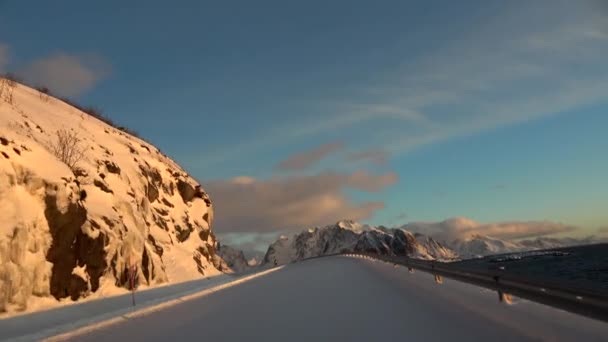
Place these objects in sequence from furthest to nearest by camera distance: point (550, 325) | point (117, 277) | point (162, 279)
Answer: point (162, 279) → point (117, 277) → point (550, 325)

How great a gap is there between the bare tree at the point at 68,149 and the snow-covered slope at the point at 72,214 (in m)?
0.25

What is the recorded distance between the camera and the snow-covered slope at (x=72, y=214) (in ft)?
44.1

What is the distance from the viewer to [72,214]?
53.4ft

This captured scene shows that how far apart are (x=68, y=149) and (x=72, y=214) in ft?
18.1

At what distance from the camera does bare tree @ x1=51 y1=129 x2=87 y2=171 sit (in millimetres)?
19909

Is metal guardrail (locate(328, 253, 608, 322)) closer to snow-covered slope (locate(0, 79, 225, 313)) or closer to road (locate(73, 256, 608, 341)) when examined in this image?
road (locate(73, 256, 608, 341))

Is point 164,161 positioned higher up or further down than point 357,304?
higher up

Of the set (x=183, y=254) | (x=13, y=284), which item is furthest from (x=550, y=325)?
(x=183, y=254)

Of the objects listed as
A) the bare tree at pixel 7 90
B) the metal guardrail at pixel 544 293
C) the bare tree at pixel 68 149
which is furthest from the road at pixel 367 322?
the bare tree at pixel 7 90

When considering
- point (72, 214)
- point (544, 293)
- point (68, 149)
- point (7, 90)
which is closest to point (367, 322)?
point (544, 293)

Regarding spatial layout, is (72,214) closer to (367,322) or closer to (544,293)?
(367,322)

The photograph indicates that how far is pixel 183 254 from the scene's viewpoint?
1242 inches

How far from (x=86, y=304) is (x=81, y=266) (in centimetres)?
180

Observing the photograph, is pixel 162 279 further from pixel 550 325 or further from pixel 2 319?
pixel 550 325
